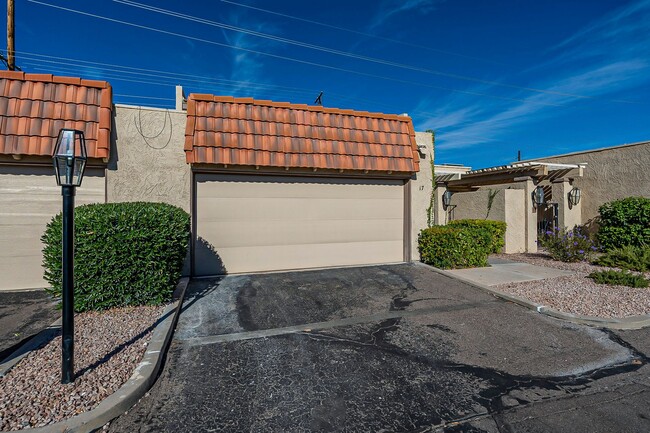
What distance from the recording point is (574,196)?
39.8ft

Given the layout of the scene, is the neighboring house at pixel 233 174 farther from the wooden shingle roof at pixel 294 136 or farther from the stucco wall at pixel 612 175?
the stucco wall at pixel 612 175

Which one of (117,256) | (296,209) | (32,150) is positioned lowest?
(117,256)

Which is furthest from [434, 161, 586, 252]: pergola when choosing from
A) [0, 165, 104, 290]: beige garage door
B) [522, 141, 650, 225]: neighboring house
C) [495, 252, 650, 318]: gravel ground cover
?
[0, 165, 104, 290]: beige garage door

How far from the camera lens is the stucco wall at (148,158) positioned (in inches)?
267

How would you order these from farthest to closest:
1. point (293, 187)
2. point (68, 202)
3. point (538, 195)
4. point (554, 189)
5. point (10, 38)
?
point (554, 189), point (538, 195), point (10, 38), point (293, 187), point (68, 202)

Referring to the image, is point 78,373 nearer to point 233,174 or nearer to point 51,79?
point 233,174

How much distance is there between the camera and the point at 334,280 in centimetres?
705

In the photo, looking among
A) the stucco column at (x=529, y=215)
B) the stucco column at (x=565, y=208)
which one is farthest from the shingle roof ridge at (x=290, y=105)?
the stucco column at (x=565, y=208)

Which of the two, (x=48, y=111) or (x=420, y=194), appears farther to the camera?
(x=420, y=194)

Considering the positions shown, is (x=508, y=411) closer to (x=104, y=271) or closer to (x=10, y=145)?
(x=104, y=271)

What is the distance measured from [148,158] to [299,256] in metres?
3.95

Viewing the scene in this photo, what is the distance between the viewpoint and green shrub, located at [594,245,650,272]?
8.16 metres

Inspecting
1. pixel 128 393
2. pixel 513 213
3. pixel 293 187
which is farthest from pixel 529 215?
pixel 128 393

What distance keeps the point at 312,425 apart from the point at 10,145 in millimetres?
6982
